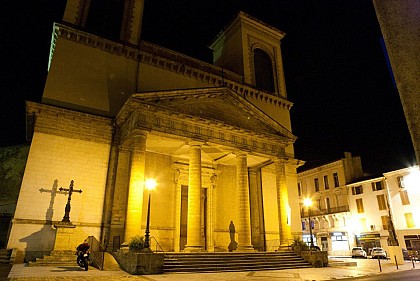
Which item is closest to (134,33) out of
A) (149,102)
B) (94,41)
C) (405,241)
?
(94,41)

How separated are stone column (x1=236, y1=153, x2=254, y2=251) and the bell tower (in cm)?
1207

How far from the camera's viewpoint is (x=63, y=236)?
14328mm

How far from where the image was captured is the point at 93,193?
16.5m

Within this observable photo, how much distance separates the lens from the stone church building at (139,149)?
50.8ft

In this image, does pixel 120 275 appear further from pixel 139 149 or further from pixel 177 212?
pixel 177 212

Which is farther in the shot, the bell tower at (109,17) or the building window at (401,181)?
the building window at (401,181)

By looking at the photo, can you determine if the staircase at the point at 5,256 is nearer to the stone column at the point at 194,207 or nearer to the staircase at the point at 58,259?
the staircase at the point at 58,259

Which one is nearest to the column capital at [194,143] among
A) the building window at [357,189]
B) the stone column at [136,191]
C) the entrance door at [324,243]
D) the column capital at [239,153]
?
the column capital at [239,153]

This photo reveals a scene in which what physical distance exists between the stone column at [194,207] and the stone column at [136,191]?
264cm

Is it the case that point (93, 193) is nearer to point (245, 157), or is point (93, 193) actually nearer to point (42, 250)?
point (42, 250)

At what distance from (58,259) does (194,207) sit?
6.84 metres

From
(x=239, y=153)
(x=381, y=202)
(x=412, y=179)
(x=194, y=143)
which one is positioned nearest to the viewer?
(x=194, y=143)

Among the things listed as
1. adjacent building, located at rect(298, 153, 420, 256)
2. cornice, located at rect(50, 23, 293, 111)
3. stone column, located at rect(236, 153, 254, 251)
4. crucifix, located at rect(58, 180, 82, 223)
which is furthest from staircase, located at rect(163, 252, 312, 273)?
adjacent building, located at rect(298, 153, 420, 256)

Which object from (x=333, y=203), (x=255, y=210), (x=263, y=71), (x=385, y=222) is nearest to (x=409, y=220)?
(x=385, y=222)
